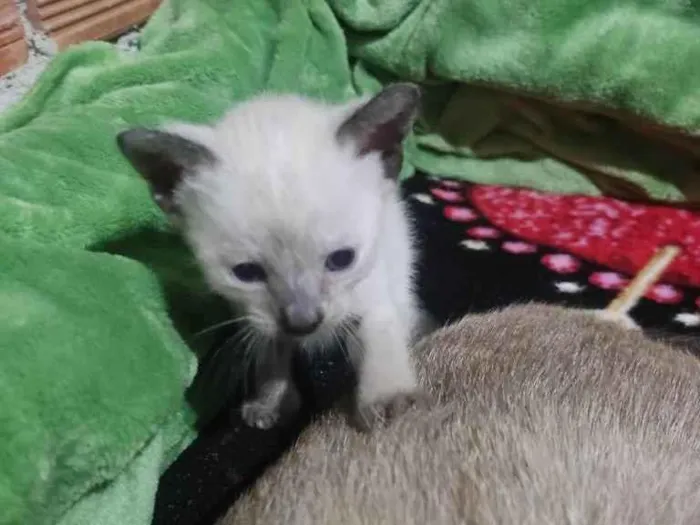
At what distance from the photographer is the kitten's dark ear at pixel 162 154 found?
→ 45.9 inches

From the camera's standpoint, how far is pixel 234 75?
5.59 ft

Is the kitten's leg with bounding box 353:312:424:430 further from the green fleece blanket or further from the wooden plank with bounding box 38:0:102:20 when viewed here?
the wooden plank with bounding box 38:0:102:20

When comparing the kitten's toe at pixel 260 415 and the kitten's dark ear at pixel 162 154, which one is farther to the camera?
the kitten's toe at pixel 260 415

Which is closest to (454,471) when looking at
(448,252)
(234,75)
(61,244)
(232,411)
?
(232,411)

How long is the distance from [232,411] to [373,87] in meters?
0.78

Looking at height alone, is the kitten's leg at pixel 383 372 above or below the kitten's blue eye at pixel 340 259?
below

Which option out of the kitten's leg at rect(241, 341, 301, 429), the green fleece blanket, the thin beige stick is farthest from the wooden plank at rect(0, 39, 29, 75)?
the thin beige stick

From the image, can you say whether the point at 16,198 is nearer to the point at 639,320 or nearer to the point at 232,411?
the point at 232,411

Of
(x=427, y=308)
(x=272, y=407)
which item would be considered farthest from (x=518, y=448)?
(x=427, y=308)

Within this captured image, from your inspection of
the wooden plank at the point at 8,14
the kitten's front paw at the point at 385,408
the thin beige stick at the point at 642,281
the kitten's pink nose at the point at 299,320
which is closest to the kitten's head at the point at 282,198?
the kitten's pink nose at the point at 299,320

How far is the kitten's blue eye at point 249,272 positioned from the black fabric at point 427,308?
0.66ft

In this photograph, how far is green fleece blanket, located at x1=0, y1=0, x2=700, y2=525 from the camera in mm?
1109

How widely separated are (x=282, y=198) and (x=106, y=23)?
1.02 metres

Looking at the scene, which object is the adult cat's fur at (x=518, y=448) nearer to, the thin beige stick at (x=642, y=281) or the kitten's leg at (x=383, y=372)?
the kitten's leg at (x=383, y=372)
